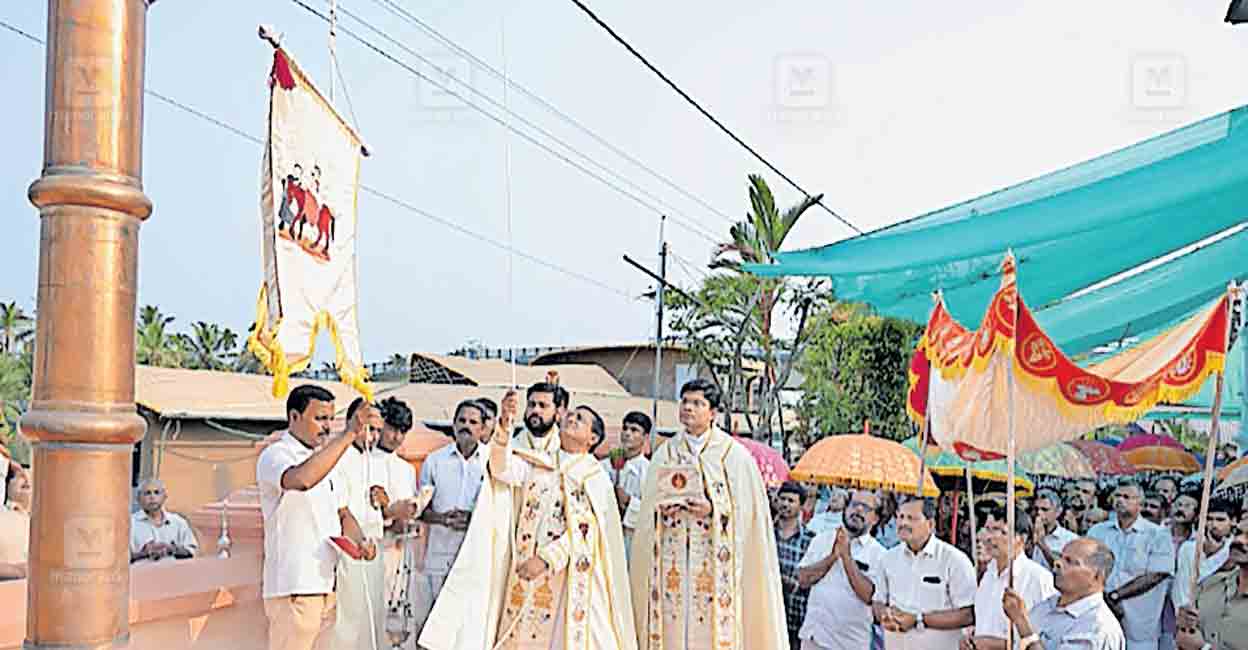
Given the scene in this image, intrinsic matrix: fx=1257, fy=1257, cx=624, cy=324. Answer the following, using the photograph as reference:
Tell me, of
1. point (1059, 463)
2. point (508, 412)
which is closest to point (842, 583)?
point (508, 412)

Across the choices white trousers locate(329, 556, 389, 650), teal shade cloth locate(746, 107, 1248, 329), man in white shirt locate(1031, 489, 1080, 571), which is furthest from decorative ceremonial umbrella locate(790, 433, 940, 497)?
white trousers locate(329, 556, 389, 650)

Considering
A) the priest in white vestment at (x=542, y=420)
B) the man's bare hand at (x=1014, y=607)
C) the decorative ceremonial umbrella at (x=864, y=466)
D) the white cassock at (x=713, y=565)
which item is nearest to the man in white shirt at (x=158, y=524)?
the priest in white vestment at (x=542, y=420)

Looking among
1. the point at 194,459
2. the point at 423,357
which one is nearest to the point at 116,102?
the point at 194,459

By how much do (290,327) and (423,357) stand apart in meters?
30.3

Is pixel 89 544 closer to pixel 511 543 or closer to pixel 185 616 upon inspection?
pixel 185 616

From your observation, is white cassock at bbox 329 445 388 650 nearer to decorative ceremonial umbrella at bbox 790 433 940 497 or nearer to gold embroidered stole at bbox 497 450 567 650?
gold embroidered stole at bbox 497 450 567 650

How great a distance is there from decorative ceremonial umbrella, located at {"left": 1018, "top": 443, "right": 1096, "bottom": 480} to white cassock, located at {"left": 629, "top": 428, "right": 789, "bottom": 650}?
5.17m

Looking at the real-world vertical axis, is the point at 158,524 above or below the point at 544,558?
above

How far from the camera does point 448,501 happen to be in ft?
23.6

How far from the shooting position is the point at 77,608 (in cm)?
190

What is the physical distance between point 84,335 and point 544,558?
15.2 feet

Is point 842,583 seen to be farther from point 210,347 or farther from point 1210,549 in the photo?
point 210,347

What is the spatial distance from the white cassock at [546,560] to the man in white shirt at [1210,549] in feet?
10.5

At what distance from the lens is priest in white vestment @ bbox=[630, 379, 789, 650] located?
6844 mm
